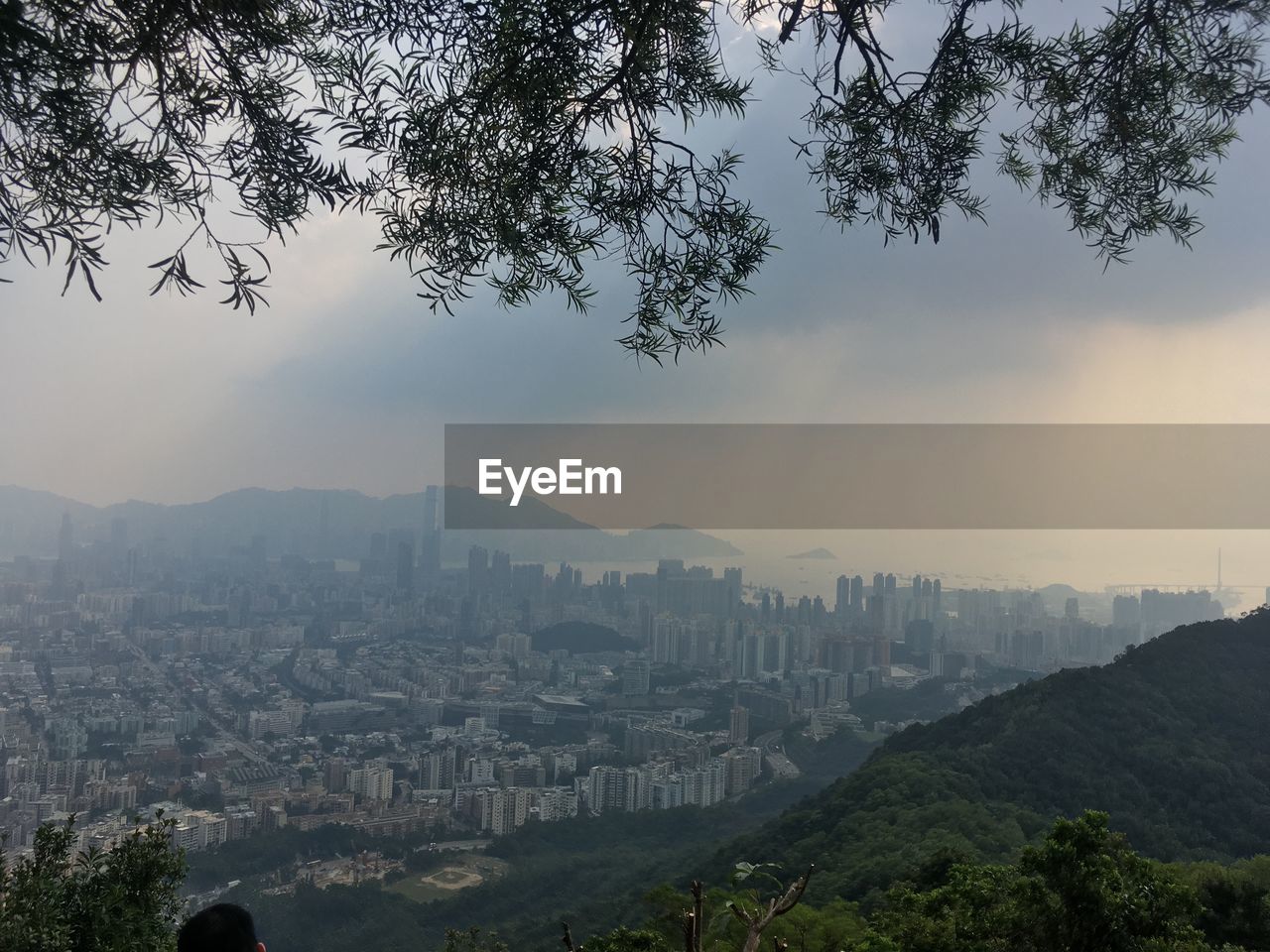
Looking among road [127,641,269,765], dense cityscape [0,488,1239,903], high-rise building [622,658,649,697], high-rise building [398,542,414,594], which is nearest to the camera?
dense cityscape [0,488,1239,903]

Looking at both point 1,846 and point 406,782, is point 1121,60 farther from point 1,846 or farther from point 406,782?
point 406,782

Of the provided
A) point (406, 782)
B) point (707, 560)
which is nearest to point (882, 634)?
point (707, 560)

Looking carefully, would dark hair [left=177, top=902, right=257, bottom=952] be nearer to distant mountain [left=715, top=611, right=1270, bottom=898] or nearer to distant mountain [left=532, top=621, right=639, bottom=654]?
distant mountain [left=715, top=611, right=1270, bottom=898]

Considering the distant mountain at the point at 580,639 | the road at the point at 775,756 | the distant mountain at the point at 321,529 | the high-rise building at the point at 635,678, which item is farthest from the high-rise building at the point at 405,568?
the road at the point at 775,756

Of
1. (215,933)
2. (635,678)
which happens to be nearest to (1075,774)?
(635,678)

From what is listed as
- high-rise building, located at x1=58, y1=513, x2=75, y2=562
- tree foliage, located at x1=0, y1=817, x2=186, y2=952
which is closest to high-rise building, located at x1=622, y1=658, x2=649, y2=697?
high-rise building, located at x1=58, y1=513, x2=75, y2=562
